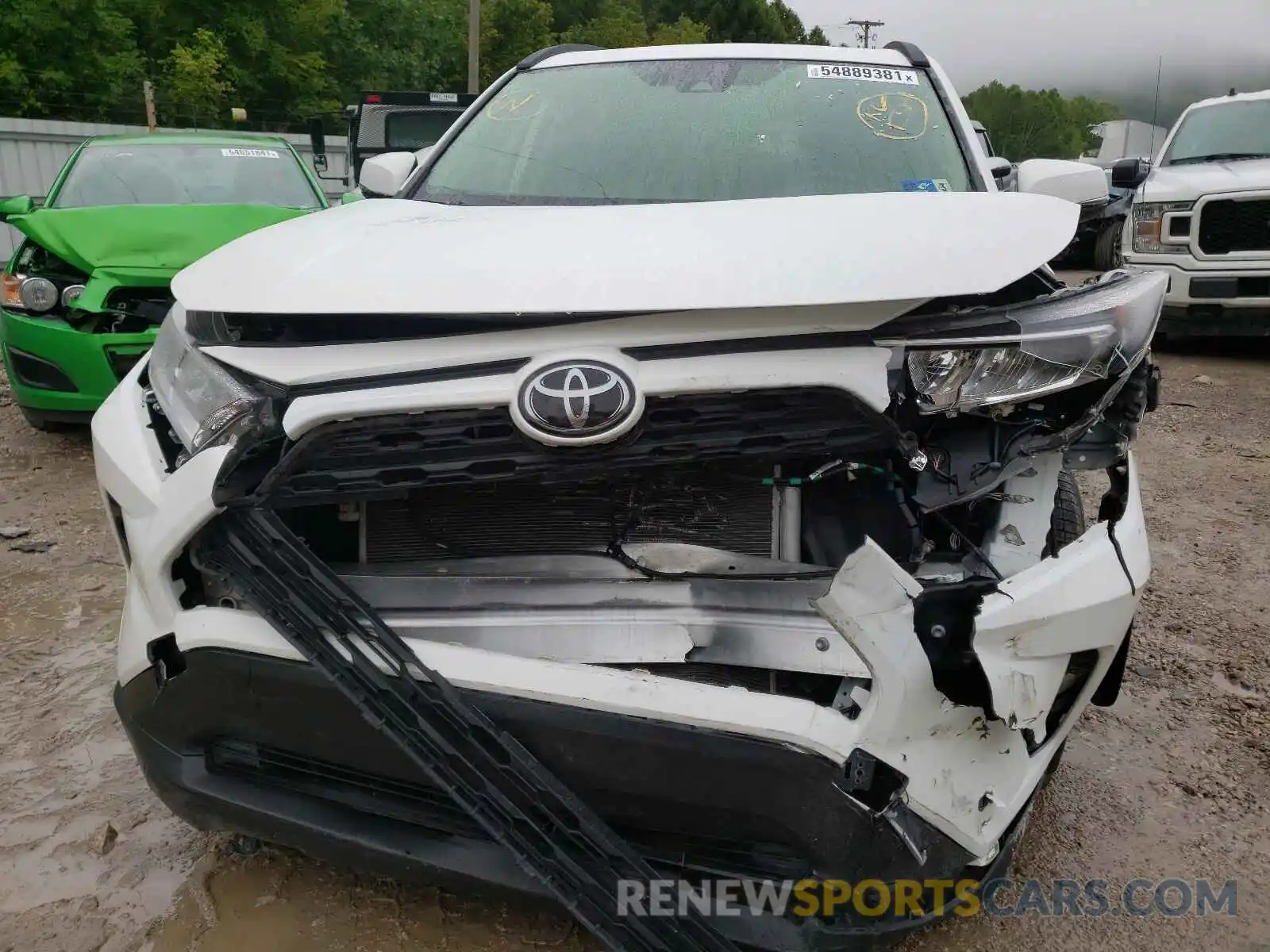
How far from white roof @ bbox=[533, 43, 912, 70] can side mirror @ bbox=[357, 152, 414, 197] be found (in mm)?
640

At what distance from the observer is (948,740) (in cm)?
172

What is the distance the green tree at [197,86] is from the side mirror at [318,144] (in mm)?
15143

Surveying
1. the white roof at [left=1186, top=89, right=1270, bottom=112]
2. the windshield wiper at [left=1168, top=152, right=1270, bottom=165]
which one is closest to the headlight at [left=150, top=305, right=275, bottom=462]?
the windshield wiper at [left=1168, top=152, right=1270, bottom=165]

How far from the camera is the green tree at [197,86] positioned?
23328 millimetres

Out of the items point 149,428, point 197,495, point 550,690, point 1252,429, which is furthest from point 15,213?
point 1252,429

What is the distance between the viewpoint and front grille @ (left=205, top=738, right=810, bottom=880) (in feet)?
5.67

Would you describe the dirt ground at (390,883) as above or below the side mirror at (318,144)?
below

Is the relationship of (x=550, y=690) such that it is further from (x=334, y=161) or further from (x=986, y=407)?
(x=334, y=161)

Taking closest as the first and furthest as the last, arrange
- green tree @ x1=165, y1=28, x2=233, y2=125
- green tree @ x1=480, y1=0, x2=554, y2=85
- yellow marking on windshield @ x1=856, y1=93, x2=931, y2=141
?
yellow marking on windshield @ x1=856, y1=93, x2=931, y2=141 → green tree @ x1=165, y1=28, x2=233, y2=125 → green tree @ x1=480, y1=0, x2=554, y2=85

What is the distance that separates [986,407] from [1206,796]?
1411 mm

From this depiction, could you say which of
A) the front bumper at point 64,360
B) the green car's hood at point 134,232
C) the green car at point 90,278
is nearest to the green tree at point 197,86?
the green car at point 90,278

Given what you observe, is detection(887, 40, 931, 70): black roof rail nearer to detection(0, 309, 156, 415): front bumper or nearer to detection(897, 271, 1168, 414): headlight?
detection(897, 271, 1168, 414): headlight

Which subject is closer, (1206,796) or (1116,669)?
(1116,669)

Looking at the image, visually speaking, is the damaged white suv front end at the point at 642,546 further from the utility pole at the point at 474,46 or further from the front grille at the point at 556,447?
the utility pole at the point at 474,46
